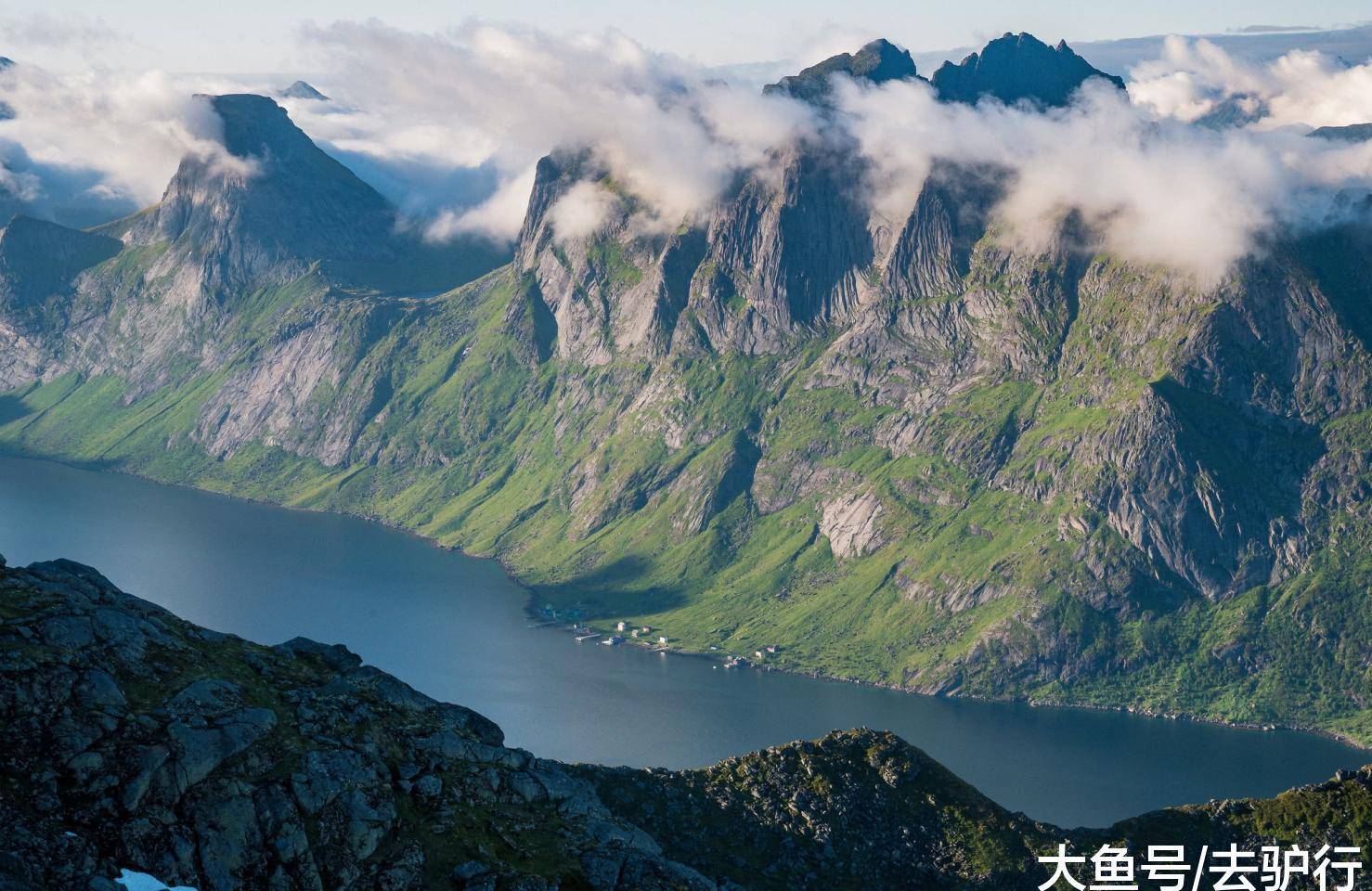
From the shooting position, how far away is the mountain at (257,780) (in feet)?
262

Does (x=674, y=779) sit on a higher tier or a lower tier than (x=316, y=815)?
lower

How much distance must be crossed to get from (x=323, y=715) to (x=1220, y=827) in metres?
77.1

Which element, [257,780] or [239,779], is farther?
[257,780]

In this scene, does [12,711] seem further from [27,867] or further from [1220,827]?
[1220,827]

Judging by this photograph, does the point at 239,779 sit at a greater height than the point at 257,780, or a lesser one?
greater

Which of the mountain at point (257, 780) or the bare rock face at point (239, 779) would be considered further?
the mountain at point (257, 780)

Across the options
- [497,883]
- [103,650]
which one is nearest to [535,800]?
[497,883]

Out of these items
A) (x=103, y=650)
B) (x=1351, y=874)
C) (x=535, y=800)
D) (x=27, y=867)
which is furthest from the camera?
(x=1351, y=874)

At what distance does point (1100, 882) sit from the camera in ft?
424

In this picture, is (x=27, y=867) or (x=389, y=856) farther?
(x=389, y=856)

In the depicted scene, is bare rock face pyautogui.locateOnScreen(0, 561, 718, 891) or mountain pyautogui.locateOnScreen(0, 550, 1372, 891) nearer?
bare rock face pyautogui.locateOnScreen(0, 561, 718, 891)

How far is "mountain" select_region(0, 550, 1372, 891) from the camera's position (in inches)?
3145

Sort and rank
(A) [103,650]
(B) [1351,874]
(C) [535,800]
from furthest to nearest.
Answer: (B) [1351,874], (C) [535,800], (A) [103,650]

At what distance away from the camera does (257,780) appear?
8500 centimetres
